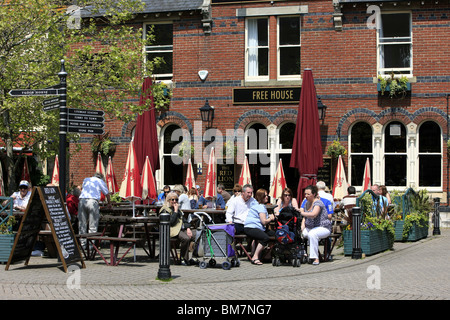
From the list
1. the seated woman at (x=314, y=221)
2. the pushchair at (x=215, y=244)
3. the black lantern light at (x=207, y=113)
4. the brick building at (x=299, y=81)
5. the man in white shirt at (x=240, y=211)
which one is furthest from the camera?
the black lantern light at (x=207, y=113)

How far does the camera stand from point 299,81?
71.1 ft

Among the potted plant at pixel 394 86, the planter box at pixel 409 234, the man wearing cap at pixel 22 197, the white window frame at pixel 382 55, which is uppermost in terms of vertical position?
the white window frame at pixel 382 55

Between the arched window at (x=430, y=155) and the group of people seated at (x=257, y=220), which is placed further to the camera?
the arched window at (x=430, y=155)

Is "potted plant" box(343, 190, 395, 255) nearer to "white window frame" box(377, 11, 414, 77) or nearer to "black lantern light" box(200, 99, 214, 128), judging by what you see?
"white window frame" box(377, 11, 414, 77)

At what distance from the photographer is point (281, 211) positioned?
40.6ft

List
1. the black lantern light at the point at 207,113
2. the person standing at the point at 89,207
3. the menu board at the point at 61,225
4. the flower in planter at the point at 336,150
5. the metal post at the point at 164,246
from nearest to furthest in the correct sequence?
1. the metal post at the point at 164,246
2. the menu board at the point at 61,225
3. the person standing at the point at 89,207
4. the flower in planter at the point at 336,150
5. the black lantern light at the point at 207,113

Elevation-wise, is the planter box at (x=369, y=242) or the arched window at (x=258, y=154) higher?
the arched window at (x=258, y=154)

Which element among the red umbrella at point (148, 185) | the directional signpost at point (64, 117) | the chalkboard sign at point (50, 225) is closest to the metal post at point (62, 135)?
the directional signpost at point (64, 117)

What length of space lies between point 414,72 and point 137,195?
1080 centimetres

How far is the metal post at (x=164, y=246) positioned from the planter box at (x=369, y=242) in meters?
4.68

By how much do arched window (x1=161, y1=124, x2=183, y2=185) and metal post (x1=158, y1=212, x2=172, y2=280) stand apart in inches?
502

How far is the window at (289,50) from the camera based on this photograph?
71.9 feet

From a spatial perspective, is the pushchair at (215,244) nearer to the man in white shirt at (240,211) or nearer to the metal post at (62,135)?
the man in white shirt at (240,211)

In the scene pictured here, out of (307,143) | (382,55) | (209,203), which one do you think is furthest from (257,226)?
(382,55)
